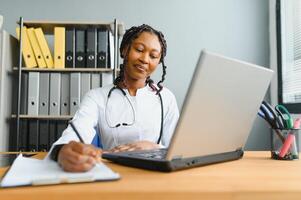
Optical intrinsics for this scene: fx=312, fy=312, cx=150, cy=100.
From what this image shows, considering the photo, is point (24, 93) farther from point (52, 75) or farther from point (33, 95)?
point (52, 75)

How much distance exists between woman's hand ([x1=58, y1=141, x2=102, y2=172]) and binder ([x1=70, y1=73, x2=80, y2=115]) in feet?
5.75

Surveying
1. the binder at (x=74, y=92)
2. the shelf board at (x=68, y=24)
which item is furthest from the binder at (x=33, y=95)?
Result: the shelf board at (x=68, y=24)

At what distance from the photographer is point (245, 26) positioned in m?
2.69

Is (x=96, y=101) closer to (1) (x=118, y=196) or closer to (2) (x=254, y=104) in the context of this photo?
(2) (x=254, y=104)

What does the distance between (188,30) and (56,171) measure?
7.43 feet

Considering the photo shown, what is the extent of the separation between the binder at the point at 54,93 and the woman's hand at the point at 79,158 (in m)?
1.80

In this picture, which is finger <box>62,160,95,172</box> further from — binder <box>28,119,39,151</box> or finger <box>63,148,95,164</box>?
binder <box>28,119,39,151</box>

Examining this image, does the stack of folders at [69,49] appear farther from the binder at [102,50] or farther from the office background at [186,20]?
the office background at [186,20]

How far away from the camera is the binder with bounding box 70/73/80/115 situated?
2361 millimetres

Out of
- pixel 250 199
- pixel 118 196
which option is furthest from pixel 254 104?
pixel 118 196

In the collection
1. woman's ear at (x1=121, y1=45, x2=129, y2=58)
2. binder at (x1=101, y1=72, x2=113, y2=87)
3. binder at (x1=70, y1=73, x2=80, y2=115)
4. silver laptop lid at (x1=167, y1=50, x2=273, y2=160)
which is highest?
woman's ear at (x1=121, y1=45, x2=129, y2=58)

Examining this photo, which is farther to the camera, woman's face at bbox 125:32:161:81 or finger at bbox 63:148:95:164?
woman's face at bbox 125:32:161:81

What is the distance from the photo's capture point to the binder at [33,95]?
235 centimetres

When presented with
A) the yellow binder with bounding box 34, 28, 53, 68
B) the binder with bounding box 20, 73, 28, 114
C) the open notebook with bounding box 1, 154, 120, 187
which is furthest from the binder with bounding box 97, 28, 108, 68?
the open notebook with bounding box 1, 154, 120, 187
